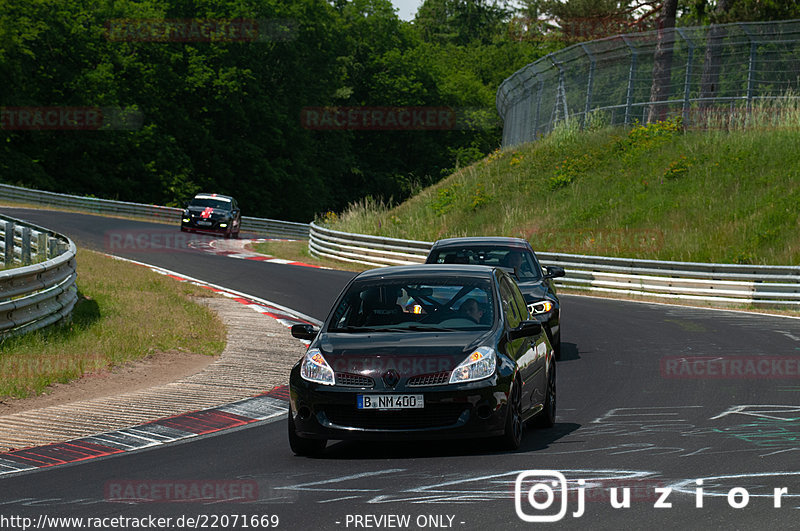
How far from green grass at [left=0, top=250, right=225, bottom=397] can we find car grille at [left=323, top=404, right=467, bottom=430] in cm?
466

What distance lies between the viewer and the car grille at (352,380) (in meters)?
8.52

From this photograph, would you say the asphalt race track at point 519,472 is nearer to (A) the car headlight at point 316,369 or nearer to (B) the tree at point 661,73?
(A) the car headlight at point 316,369

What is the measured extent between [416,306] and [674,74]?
31575 mm

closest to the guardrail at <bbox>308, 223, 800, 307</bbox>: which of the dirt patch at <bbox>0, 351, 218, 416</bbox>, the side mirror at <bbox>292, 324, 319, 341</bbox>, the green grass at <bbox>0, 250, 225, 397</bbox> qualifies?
the green grass at <bbox>0, 250, 225, 397</bbox>

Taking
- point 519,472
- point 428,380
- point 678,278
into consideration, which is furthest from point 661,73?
point 519,472

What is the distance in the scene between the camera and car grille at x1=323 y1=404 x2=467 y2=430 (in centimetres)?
845

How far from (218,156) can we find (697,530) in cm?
7386

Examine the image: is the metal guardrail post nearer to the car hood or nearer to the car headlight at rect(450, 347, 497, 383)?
the car hood

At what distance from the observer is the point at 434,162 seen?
9312cm

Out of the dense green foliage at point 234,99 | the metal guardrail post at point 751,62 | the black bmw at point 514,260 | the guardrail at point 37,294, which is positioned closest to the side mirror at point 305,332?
the guardrail at point 37,294

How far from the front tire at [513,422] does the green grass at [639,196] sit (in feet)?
73.9

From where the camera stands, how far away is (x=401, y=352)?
8602 mm

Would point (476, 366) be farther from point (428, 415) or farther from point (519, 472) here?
point (519, 472)

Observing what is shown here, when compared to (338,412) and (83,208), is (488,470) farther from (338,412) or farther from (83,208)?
(83,208)
